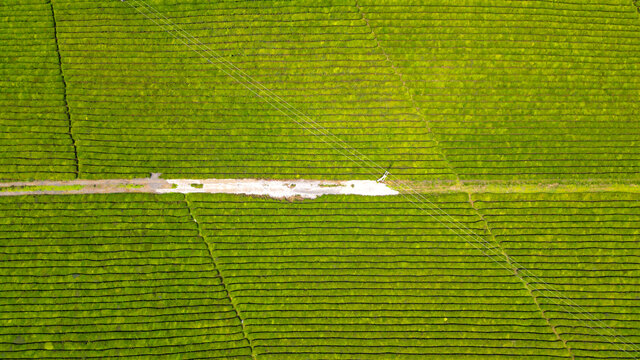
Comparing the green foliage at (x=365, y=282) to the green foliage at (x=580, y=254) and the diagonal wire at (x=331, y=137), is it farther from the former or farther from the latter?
the green foliage at (x=580, y=254)

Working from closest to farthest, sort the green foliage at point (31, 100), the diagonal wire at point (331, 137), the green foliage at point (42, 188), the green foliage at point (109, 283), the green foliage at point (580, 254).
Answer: the green foliage at point (109, 283)
the green foliage at point (580, 254)
the diagonal wire at point (331, 137)
the green foliage at point (42, 188)
the green foliage at point (31, 100)


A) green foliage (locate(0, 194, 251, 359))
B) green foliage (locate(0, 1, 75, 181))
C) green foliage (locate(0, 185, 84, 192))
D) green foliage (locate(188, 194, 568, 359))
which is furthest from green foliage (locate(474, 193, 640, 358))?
green foliage (locate(0, 1, 75, 181))

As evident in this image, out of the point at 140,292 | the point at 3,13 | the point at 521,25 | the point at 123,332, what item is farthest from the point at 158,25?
the point at 521,25

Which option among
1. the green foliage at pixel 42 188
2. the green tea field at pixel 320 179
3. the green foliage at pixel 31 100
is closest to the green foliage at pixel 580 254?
the green tea field at pixel 320 179

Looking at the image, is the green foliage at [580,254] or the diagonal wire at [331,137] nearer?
the green foliage at [580,254]

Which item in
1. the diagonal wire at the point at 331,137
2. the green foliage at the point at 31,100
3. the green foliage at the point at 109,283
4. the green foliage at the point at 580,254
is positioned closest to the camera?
the green foliage at the point at 109,283

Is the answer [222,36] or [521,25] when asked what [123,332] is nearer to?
[222,36]

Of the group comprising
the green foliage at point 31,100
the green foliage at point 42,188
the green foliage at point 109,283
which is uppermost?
the green foliage at point 31,100

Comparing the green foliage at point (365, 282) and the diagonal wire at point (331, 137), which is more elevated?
the diagonal wire at point (331, 137)

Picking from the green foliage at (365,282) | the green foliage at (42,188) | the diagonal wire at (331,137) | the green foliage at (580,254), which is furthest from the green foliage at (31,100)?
the green foliage at (580,254)

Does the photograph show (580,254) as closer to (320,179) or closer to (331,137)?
(320,179)
